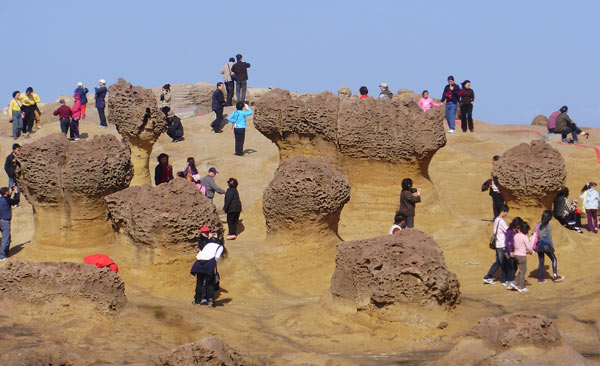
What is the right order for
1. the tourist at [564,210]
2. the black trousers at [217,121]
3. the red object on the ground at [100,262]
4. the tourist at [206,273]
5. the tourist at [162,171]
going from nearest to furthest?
the tourist at [206,273]
the red object on the ground at [100,262]
the tourist at [162,171]
the tourist at [564,210]
the black trousers at [217,121]

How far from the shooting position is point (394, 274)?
1148 cm

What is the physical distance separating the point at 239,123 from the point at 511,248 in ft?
32.5

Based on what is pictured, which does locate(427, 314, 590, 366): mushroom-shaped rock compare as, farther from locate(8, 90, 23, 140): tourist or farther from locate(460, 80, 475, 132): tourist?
locate(8, 90, 23, 140): tourist

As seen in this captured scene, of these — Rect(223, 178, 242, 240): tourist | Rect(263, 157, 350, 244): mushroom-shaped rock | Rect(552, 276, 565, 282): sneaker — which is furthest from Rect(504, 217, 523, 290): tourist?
Rect(223, 178, 242, 240): tourist

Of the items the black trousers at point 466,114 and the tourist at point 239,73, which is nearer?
the black trousers at point 466,114

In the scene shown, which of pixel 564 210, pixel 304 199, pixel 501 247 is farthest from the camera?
pixel 564 210

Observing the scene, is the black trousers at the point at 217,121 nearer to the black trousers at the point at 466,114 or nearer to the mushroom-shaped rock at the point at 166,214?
the black trousers at the point at 466,114

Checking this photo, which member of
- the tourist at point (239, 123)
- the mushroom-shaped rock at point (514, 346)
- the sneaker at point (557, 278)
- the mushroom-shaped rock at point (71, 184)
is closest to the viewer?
the mushroom-shaped rock at point (514, 346)

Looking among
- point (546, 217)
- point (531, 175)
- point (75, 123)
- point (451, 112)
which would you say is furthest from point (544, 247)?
point (75, 123)

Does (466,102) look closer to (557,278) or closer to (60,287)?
(557,278)

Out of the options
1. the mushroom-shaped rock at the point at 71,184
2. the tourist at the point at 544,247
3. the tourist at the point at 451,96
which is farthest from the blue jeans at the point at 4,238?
the tourist at the point at 451,96

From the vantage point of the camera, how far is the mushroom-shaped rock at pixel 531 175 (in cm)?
1606

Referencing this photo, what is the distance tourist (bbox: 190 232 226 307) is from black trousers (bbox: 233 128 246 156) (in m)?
10.2

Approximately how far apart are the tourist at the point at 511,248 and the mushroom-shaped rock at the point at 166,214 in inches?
162
